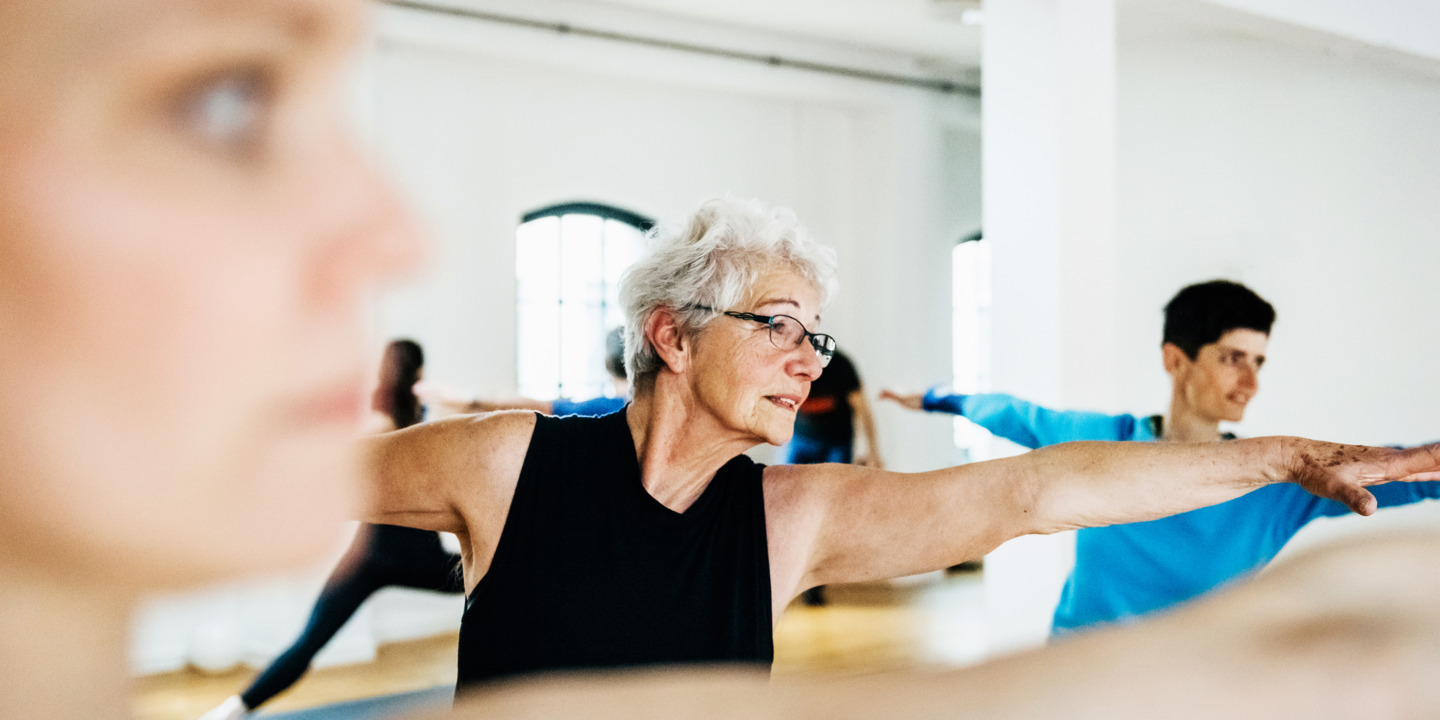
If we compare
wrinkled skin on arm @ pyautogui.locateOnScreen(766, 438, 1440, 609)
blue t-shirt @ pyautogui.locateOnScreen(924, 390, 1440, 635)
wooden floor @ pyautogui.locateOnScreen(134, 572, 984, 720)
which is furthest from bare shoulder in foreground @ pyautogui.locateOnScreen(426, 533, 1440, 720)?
wooden floor @ pyautogui.locateOnScreen(134, 572, 984, 720)

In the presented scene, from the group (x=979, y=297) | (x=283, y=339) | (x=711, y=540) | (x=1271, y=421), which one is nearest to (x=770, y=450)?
(x=979, y=297)

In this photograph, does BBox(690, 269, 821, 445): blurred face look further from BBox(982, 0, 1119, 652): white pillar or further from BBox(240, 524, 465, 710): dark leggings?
BBox(982, 0, 1119, 652): white pillar

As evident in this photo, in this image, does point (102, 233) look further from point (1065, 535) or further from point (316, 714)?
point (316, 714)

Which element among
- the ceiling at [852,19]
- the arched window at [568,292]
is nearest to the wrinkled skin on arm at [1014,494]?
the ceiling at [852,19]

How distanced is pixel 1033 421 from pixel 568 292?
5.06 m

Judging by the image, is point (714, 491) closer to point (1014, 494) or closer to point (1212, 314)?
point (1014, 494)

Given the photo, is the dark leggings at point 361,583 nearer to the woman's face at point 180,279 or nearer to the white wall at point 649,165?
the white wall at point 649,165

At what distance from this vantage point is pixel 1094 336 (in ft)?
12.8

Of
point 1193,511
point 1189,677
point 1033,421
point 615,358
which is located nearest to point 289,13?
point 1189,677

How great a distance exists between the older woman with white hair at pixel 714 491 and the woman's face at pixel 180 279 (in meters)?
1.13

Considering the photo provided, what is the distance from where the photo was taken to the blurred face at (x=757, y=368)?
1401mm

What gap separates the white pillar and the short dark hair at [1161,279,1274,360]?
139cm

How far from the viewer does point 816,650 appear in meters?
5.27

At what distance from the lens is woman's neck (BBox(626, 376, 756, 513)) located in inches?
54.9
